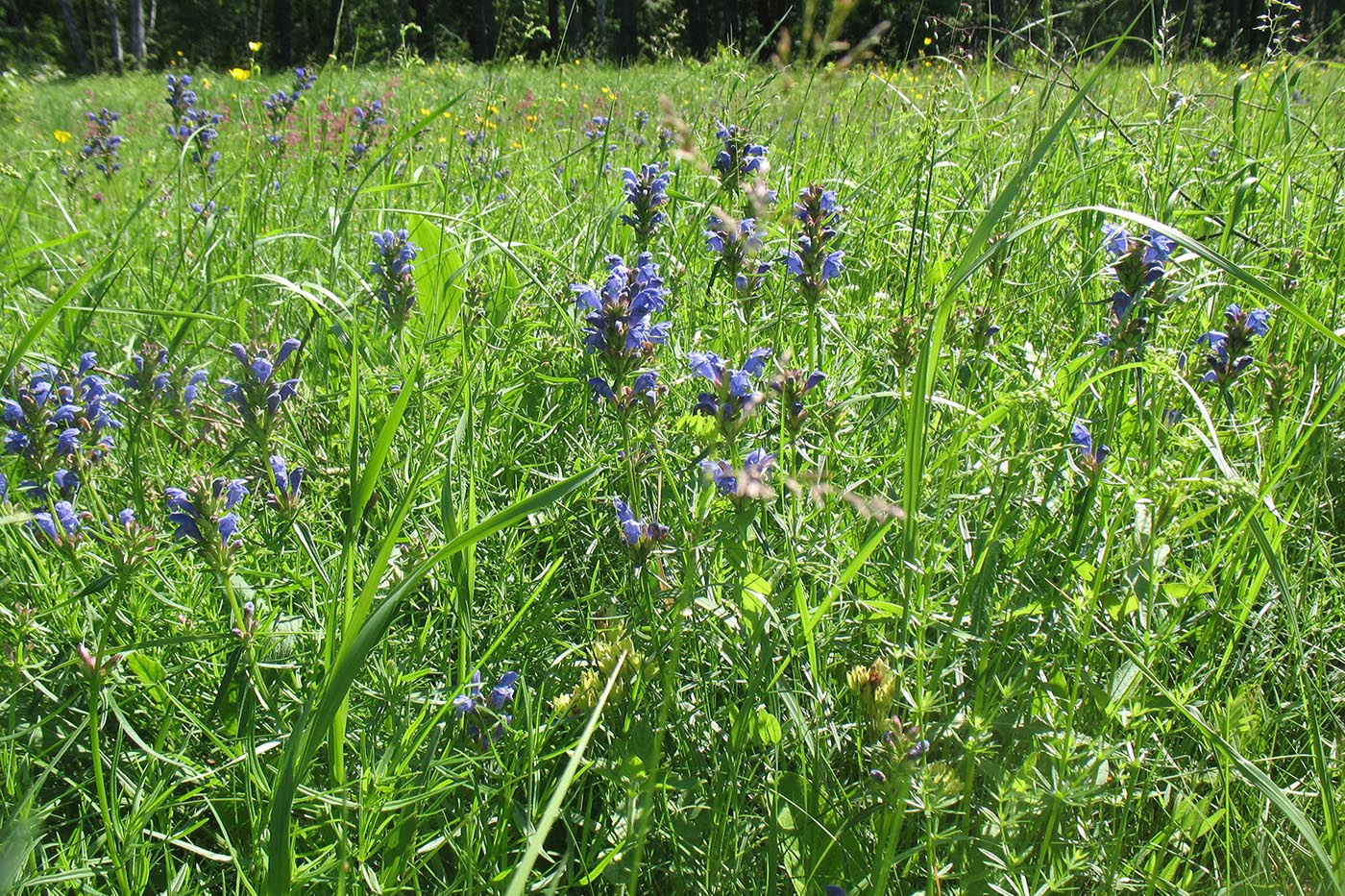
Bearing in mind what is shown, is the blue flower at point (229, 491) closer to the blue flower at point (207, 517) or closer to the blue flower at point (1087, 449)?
the blue flower at point (207, 517)

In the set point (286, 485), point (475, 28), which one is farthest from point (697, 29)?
point (286, 485)

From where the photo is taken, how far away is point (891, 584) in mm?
1640

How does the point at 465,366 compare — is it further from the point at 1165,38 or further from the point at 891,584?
the point at 1165,38

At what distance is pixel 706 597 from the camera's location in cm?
160

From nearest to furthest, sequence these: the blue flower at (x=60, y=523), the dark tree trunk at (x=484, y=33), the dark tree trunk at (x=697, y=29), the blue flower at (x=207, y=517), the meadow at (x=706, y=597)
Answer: the meadow at (x=706, y=597), the blue flower at (x=207, y=517), the blue flower at (x=60, y=523), the dark tree trunk at (x=484, y=33), the dark tree trunk at (x=697, y=29)

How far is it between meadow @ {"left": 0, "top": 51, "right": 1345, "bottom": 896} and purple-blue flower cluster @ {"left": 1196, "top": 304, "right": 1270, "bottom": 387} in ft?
0.07

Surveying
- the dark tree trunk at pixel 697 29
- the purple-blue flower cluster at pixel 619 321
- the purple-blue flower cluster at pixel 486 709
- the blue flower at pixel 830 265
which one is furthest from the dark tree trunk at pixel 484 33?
the purple-blue flower cluster at pixel 486 709

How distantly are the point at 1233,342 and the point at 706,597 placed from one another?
1.37 m

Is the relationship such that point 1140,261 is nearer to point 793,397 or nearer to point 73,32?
point 793,397

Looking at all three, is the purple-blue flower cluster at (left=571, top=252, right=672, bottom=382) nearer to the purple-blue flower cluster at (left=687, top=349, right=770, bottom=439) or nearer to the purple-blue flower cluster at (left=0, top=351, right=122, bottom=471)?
the purple-blue flower cluster at (left=687, top=349, right=770, bottom=439)

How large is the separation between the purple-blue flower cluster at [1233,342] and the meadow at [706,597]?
0.07 ft

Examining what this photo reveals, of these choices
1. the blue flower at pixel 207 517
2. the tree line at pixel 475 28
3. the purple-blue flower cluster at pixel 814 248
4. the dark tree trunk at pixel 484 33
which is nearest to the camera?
the blue flower at pixel 207 517

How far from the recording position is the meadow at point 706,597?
1271 mm

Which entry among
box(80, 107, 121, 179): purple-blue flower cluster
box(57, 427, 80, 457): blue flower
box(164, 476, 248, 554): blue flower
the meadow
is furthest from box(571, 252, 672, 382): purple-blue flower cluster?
box(80, 107, 121, 179): purple-blue flower cluster
